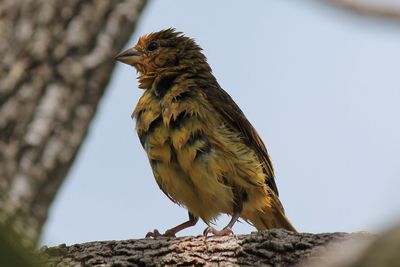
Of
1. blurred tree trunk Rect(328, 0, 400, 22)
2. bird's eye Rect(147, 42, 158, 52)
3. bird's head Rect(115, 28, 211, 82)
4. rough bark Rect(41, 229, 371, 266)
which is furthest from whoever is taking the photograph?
bird's eye Rect(147, 42, 158, 52)

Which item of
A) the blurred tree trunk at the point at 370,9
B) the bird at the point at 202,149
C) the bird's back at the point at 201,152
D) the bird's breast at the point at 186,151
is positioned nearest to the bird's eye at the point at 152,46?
the bird at the point at 202,149

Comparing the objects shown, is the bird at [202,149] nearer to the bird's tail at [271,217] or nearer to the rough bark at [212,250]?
the bird's tail at [271,217]

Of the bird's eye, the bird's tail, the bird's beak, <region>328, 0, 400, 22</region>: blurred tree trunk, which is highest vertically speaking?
the bird's eye

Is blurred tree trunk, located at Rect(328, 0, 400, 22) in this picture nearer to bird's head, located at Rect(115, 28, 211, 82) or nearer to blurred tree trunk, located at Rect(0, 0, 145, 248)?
blurred tree trunk, located at Rect(0, 0, 145, 248)

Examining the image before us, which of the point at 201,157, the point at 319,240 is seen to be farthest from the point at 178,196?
the point at 319,240

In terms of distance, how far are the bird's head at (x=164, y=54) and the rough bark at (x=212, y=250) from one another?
2.37 meters

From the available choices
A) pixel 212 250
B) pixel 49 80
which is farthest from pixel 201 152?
pixel 212 250

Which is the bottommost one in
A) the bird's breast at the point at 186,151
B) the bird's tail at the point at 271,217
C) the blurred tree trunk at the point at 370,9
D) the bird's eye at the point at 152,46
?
the blurred tree trunk at the point at 370,9

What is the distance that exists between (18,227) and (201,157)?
4.57m

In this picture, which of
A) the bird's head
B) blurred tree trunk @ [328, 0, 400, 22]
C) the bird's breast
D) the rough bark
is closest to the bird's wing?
the bird's breast

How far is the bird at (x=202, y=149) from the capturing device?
5.41m

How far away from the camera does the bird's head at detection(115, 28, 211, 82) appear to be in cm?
635

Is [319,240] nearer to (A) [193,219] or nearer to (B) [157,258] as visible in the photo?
(B) [157,258]

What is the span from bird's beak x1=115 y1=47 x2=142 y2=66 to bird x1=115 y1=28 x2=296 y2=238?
0.01 m
